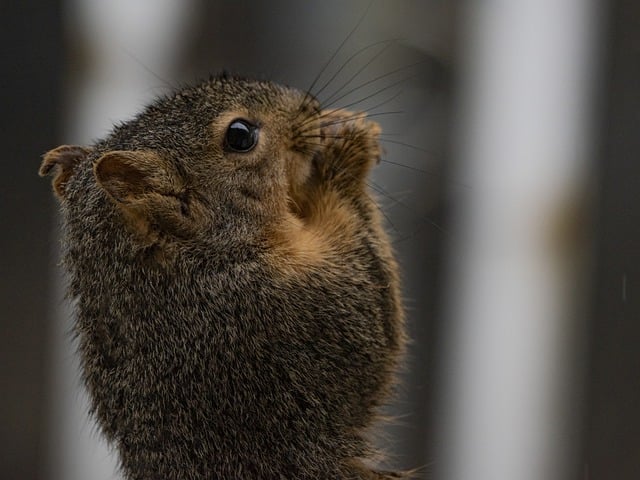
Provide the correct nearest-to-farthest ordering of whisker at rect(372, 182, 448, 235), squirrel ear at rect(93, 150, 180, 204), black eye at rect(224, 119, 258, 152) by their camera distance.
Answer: squirrel ear at rect(93, 150, 180, 204)
black eye at rect(224, 119, 258, 152)
whisker at rect(372, 182, 448, 235)

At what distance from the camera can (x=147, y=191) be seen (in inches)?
33.2

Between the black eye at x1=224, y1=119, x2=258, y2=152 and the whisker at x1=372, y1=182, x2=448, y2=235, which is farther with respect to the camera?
the whisker at x1=372, y1=182, x2=448, y2=235

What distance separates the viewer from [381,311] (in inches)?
36.9

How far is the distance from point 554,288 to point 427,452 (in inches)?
14.0

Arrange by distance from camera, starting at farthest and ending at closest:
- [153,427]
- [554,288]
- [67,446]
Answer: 1. [554,288]
2. [67,446]
3. [153,427]

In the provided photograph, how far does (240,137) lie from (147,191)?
0.35 ft

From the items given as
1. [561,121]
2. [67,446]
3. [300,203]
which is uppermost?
[561,121]

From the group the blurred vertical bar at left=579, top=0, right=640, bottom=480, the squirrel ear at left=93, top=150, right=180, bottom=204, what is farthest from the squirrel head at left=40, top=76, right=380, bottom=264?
the blurred vertical bar at left=579, top=0, right=640, bottom=480

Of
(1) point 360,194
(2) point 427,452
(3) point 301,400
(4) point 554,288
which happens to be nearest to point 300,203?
(1) point 360,194

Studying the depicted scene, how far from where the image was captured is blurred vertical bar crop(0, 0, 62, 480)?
41.5 inches

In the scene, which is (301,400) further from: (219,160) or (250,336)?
(219,160)

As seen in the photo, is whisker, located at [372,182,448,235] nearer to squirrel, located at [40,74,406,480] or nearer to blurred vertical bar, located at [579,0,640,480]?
squirrel, located at [40,74,406,480]

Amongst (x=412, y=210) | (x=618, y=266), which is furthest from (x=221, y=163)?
(x=618, y=266)

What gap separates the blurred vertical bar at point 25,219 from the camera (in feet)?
3.46
